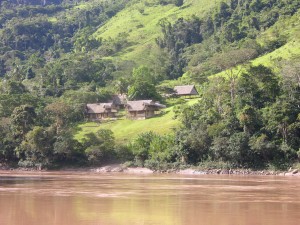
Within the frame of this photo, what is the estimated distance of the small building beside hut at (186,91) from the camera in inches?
4562

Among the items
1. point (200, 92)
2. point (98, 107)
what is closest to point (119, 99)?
point (98, 107)

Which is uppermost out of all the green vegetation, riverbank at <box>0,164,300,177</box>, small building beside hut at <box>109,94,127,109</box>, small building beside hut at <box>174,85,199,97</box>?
small building beside hut at <box>174,85,199,97</box>

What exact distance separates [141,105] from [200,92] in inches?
694

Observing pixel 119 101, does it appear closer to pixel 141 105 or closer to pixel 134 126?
pixel 141 105

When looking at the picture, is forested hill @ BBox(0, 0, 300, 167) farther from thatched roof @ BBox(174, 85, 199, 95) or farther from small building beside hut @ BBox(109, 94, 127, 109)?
thatched roof @ BBox(174, 85, 199, 95)

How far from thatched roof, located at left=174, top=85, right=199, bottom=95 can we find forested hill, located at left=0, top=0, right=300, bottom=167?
2.18m

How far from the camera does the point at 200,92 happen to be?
116625mm

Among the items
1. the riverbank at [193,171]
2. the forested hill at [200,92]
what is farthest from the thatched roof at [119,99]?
the riverbank at [193,171]

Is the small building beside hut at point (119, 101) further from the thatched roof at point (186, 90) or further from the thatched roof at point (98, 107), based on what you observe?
the thatched roof at point (186, 90)

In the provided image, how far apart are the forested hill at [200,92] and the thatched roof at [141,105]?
16.6 ft

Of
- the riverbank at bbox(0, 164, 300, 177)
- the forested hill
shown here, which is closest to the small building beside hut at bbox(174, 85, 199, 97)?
the forested hill

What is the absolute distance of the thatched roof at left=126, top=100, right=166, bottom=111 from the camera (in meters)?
105

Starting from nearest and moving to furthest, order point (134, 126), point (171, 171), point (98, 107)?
point (171, 171) → point (134, 126) → point (98, 107)

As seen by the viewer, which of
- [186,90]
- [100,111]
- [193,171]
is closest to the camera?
[193,171]
